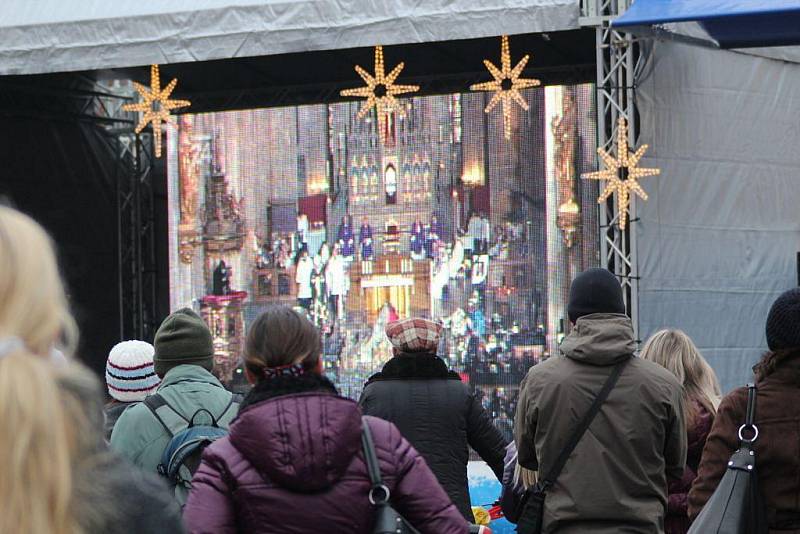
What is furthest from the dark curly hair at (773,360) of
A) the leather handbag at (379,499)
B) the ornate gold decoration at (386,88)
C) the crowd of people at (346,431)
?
the ornate gold decoration at (386,88)

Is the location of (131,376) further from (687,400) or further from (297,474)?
(297,474)

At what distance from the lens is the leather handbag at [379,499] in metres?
2.46

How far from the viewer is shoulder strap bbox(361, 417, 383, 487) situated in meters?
2.47

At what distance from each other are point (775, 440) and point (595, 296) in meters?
0.81

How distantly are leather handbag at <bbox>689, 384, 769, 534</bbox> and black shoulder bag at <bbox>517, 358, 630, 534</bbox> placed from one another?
0.54 m

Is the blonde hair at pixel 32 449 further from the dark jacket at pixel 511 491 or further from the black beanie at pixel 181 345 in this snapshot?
the dark jacket at pixel 511 491

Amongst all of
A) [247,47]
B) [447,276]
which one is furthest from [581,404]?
[447,276]

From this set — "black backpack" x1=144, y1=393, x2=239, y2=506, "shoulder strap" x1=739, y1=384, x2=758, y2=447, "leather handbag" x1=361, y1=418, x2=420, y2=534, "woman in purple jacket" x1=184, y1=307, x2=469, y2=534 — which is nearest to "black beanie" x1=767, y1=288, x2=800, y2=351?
"shoulder strap" x1=739, y1=384, x2=758, y2=447

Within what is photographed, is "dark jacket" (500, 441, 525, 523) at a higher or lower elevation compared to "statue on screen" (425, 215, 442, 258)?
lower

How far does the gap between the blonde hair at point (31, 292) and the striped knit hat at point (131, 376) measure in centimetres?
327

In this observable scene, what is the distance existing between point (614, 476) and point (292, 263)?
9.46 m

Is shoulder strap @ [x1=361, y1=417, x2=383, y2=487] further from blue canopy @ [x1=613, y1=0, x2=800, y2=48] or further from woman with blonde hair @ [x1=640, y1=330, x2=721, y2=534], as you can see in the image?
blue canopy @ [x1=613, y1=0, x2=800, y2=48]

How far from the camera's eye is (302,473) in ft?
7.95

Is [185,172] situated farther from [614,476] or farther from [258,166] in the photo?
[614,476]
